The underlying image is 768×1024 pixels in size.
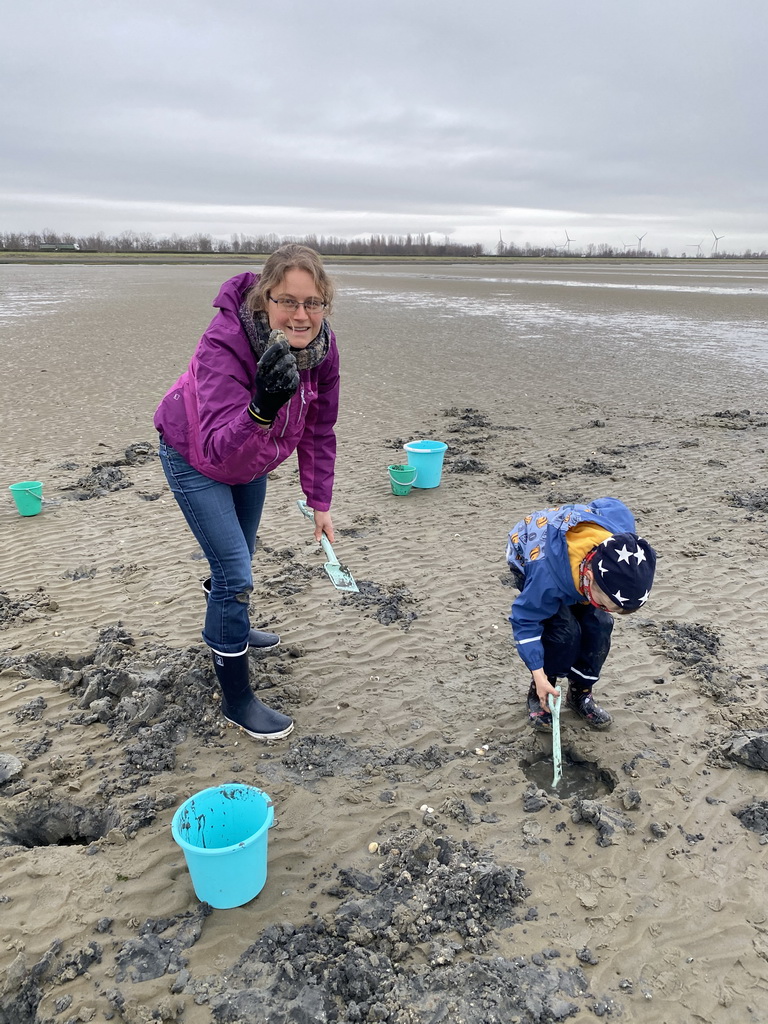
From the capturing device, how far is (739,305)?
90.0 ft

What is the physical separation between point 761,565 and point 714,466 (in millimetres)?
2836

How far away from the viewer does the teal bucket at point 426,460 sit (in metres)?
6.93

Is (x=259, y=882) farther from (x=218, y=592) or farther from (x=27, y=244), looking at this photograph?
(x=27, y=244)

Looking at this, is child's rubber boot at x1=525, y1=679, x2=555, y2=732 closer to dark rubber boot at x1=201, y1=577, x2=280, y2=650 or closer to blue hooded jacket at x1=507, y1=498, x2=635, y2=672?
blue hooded jacket at x1=507, y1=498, x2=635, y2=672

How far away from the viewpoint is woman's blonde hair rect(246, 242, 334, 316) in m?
2.52

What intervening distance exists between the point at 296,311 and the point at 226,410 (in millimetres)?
495

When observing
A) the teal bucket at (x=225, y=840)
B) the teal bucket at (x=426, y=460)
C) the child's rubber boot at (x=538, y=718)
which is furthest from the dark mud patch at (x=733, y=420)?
the teal bucket at (x=225, y=840)

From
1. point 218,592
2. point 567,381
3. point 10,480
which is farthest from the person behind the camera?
point 567,381

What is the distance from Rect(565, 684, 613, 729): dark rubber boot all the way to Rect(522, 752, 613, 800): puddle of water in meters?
0.26

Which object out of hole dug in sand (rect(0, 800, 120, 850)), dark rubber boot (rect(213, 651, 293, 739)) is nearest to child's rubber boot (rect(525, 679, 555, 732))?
dark rubber boot (rect(213, 651, 293, 739))

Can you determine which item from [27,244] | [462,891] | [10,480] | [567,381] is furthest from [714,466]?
[27,244]

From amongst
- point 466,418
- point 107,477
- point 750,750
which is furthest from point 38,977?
point 466,418

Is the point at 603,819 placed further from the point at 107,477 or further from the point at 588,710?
the point at 107,477

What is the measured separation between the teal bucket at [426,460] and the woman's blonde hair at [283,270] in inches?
170
